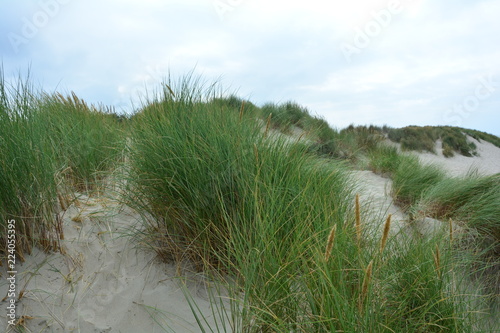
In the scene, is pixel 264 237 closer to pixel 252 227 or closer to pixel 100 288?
pixel 252 227

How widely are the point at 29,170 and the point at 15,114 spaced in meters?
0.55

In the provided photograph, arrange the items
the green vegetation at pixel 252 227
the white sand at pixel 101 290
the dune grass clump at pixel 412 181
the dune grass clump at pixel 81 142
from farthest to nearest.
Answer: the dune grass clump at pixel 412 181, the dune grass clump at pixel 81 142, the white sand at pixel 101 290, the green vegetation at pixel 252 227

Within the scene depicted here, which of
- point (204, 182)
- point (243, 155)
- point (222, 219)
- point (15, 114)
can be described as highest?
point (15, 114)

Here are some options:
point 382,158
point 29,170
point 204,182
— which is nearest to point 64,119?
point 29,170

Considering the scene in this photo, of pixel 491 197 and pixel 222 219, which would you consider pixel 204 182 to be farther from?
pixel 491 197

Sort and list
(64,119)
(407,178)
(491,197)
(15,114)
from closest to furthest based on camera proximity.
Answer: (15,114)
(491,197)
(64,119)
(407,178)

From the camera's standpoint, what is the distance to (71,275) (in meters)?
2.41

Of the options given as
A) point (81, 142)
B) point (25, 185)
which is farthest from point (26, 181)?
point (81, 142)

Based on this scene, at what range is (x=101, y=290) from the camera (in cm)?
238

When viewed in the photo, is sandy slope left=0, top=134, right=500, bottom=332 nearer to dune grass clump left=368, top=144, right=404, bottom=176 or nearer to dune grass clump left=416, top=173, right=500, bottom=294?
dune grass clump left=416, top=173, right=500, bottom=294

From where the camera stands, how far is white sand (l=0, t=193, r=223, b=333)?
85.0 inches

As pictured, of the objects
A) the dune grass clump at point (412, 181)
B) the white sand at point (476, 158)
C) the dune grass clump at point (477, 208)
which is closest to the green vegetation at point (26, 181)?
the dune grass clump at point (477, 208)

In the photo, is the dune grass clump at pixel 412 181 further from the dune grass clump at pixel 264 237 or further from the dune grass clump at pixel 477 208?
the dune grass clump at pixel 264 237

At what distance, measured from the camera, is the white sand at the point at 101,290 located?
2160mm
